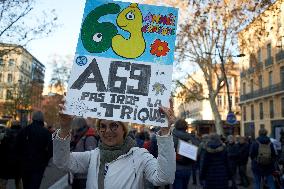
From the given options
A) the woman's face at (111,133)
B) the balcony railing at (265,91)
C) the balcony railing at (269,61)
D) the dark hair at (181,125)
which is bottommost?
the woman's face at (111,133)

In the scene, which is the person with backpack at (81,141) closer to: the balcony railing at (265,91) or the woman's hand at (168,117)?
the woman's hand at (168,117)

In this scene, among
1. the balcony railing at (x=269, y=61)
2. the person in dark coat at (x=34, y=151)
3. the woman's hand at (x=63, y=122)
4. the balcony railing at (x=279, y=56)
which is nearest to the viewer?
the woman's hand at (x=63, y=122)

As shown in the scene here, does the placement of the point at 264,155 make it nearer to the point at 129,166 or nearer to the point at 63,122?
the point at 129,166

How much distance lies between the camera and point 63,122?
304 centimetres

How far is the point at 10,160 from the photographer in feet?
25.3

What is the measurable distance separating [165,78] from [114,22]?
0.67 meters

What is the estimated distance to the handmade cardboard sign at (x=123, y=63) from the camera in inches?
123

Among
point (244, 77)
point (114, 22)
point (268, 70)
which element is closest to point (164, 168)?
point (114, 22)

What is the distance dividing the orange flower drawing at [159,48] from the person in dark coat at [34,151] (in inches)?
186

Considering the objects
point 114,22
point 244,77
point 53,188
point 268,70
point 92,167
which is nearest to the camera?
point 92,167

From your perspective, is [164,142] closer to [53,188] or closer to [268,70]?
[53,188]

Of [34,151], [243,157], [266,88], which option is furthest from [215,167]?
[266,88]

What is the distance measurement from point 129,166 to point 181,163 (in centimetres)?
473

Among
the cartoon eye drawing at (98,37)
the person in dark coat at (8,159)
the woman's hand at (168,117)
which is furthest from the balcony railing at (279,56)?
the woman's hand at (168,117)
